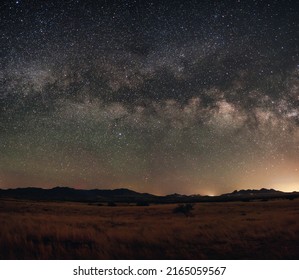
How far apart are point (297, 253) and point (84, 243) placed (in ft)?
20.2

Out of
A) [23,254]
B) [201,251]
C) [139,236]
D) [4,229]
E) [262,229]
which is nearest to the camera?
[23,254]

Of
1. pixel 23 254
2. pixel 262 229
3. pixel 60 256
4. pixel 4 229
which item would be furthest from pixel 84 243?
pixel 262 229

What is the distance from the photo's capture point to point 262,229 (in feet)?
40.7

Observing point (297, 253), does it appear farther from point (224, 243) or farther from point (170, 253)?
point (170, 253)

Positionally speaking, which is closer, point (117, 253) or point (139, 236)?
point (117, 253)

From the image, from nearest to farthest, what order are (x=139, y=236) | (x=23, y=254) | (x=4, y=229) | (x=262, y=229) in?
(x=23, y=254)
(x=4, y=229)
(x=139, y=236)
(x=262, y=229)
